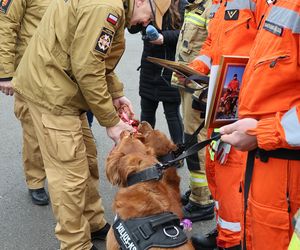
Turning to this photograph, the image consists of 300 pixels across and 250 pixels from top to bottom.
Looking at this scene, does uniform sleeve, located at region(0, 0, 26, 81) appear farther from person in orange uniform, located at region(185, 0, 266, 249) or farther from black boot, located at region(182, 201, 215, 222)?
black boot, located at region(182, 201, 215, 222)

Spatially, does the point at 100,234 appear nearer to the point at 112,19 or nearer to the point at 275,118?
the point at 112,19

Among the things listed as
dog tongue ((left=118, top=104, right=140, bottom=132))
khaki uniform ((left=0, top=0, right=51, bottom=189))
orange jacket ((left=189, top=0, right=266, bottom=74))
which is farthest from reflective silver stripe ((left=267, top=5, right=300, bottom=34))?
khaki uniform ((left=0, top=0, right=51, bottom=189))

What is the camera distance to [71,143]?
2910 mm

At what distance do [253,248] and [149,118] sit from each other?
2.82 metres

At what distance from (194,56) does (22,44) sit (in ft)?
4.95

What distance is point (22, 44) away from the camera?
3826mm

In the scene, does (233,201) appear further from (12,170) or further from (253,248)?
(12,170)

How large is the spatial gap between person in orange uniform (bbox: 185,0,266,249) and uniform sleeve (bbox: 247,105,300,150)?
1.70ft

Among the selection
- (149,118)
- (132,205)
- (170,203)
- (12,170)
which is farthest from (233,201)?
(12,170)

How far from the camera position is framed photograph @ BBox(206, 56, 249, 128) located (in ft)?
6.73

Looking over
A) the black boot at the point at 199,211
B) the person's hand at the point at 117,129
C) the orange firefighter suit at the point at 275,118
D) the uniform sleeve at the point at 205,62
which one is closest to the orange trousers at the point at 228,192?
the uniform sleeve at the point at 205,62

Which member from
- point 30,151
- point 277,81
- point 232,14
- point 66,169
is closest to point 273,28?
point 277,81

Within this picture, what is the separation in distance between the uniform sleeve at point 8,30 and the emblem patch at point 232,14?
1877mm

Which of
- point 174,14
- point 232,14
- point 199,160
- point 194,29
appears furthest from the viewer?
point 174,14
